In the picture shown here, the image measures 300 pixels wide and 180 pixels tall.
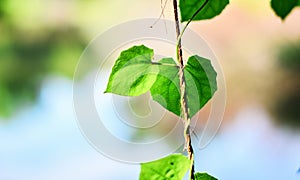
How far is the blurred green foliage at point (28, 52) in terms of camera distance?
8.35 ft

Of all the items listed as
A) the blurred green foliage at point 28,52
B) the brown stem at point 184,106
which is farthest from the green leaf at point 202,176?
the blurred green foliage at point 28,52

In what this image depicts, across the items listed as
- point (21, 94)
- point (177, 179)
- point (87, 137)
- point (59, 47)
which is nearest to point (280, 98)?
point (59, 47)

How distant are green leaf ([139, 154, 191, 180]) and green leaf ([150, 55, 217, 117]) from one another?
7cm

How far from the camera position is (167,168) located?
0.83ft

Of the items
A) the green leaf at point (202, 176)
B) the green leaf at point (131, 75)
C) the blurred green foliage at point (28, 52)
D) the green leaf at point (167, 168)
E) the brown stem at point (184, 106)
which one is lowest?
the green leaf at point (202, 176)

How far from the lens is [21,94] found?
2.57 m

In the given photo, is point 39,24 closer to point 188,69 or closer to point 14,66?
point 14,66

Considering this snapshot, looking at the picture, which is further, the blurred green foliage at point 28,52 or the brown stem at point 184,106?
the blurred green foliage at point 28,52

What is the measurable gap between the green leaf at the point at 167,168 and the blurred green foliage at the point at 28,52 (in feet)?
7.48

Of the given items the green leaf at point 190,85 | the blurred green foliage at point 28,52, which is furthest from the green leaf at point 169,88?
the blurred green foliage at point 28,52

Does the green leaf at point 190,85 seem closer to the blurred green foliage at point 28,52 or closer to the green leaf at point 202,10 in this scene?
the green leaf at point 202,10

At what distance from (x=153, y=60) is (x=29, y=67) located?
8.11 ft

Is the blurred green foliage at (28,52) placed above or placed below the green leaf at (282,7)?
above

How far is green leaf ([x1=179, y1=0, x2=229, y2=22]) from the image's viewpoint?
11.9 inches
